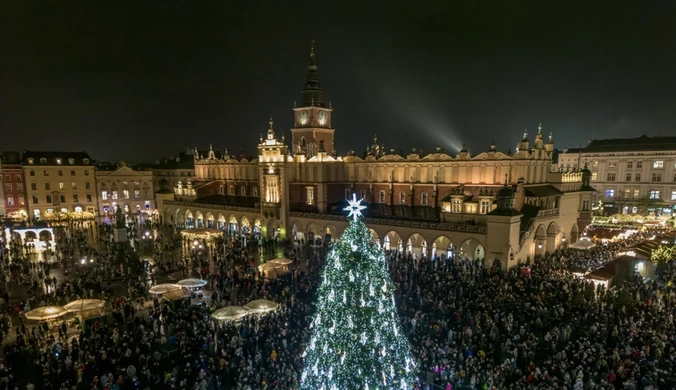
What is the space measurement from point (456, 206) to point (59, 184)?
59.5 metres

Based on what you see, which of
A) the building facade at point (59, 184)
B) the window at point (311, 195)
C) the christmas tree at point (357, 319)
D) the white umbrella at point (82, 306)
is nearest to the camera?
the christmas tree at point (357, 319)

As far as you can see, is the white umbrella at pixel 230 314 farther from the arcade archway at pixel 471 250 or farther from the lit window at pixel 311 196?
the lit window at pixel 311 196

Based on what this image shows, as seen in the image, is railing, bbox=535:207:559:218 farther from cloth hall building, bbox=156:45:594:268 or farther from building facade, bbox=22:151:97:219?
building facade, bbox=22:151:97:219

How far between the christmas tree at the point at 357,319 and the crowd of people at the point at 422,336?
13.7 ft

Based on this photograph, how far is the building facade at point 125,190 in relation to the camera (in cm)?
6384

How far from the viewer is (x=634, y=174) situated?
5381cm

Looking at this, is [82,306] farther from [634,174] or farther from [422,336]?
[634,174]

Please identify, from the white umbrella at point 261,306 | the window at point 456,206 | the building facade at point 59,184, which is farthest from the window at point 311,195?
the building facade at point 59,184

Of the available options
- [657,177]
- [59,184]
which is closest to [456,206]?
[657,177]

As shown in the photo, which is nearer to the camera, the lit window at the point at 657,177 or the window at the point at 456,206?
the window at the point at 456,206

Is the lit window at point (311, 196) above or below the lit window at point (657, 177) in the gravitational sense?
below

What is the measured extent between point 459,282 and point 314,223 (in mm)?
20663

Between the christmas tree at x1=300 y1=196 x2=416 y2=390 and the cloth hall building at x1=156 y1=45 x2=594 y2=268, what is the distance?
68.8 feet

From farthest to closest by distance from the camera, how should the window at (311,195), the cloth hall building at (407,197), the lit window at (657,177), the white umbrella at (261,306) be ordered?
1. the lit window at (657,177)
2. the window at (311,195)
3. the cloth hall building at (407,197)
4. the white umbrella at (261,306)
